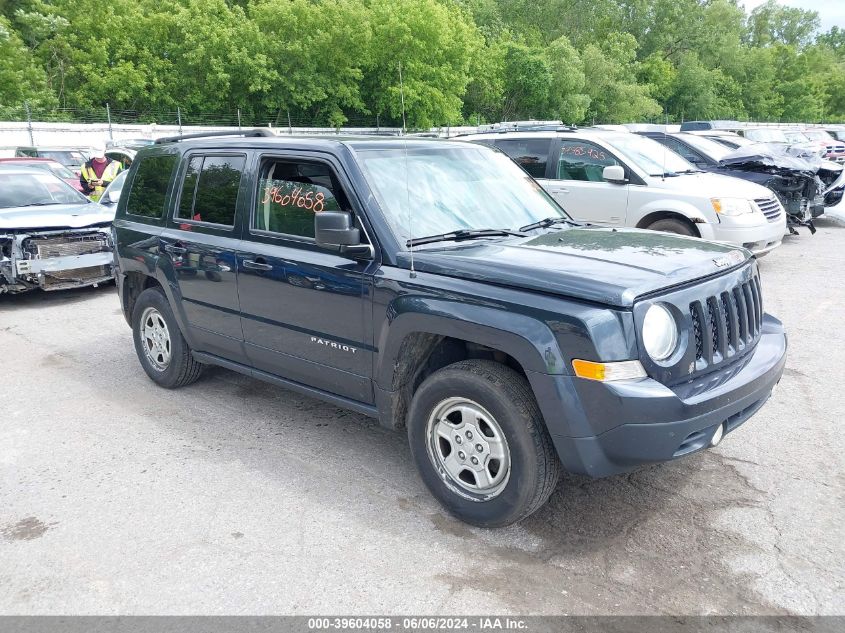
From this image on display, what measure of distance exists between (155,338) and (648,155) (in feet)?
23.5

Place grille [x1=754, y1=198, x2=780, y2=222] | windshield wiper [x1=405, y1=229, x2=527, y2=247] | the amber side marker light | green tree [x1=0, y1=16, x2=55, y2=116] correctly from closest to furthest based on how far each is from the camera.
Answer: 1. the amber side marker light
2. windshield wiper [x1=405, y1=229, x2=527, y2=247]
3. grille [x1=754, y1=198, x2=780, y2=222]
4. green tree [x1=0, y1=16, x2=55, y2=116]

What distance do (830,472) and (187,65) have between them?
4166 cm

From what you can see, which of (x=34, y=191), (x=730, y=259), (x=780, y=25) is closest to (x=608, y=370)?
(x=730, y=259)

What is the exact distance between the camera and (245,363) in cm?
506

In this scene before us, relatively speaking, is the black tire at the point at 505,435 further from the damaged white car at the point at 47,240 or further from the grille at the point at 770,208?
the grille at the point at 770,208

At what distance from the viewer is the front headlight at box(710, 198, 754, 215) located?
9.20 meters

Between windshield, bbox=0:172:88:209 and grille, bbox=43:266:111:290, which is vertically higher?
windshield, bbox=0:172:88:209

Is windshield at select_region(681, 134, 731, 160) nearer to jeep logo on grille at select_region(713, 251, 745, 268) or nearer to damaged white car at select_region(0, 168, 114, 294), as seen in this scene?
jeep logo on grille at select_region(713, 251, 745, 268)

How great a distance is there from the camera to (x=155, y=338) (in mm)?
5930

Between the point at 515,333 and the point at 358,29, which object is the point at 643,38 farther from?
the point at 515,333

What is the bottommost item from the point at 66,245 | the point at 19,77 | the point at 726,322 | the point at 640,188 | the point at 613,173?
the point at 66,245

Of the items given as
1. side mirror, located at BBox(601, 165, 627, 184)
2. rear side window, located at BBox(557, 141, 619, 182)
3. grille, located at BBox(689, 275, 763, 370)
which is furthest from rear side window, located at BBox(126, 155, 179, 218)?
rear side window, located at BBox(557, 141, 619, 182)

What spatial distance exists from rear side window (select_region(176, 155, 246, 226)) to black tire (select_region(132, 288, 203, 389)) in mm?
789

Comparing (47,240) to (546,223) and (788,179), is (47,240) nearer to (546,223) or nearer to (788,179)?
(546,223)
